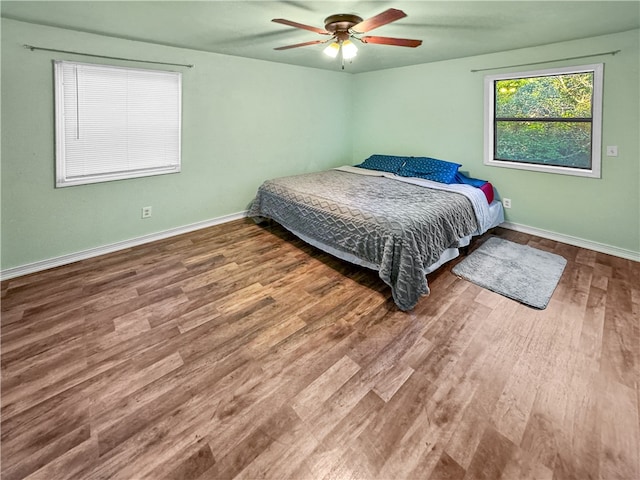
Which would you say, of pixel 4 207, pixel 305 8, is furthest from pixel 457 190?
pixel 4 207

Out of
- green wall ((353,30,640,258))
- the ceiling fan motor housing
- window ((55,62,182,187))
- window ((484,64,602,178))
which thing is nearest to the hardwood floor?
green wall ((353,30,640,258))

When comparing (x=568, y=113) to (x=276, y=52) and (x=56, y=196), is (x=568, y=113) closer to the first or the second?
(x=276, y=52)

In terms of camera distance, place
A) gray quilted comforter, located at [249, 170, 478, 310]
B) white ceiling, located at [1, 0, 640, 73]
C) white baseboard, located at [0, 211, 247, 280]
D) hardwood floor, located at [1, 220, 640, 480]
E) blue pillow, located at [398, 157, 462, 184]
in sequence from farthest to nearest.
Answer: blue pillow, located at [398, 157, 462, 184] → white baseboard, located at [0, 211, 247, 280] → gray quilted comforter, located at [249, 170, 478, 310] → white ceiling, located at [1, 0, 640, 73] → hardwood floor, located at [1, 220, 640, 480]

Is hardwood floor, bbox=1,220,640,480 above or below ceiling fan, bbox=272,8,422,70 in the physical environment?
below

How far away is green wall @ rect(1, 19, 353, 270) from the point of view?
2756 millimetres

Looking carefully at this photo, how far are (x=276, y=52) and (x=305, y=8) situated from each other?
5.26ft

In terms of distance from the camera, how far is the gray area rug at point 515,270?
8.58 ft

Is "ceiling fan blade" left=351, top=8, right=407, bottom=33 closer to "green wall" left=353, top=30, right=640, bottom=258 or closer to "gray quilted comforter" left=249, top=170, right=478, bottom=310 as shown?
"gray quilted comforter" left=249, top=170, right=478, bottom=310

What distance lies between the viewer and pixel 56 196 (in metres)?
3.03

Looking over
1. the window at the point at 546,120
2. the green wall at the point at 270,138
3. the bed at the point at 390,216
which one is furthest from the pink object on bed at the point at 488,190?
the window at the point at 546,120

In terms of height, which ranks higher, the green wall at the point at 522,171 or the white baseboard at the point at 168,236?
the green wall at the point at 522,171

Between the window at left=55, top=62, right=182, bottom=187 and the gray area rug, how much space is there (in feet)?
11.3

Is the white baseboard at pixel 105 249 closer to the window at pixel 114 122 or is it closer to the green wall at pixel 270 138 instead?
the green wall at pixel 270 138

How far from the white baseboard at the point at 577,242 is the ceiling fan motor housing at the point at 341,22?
3.08m
